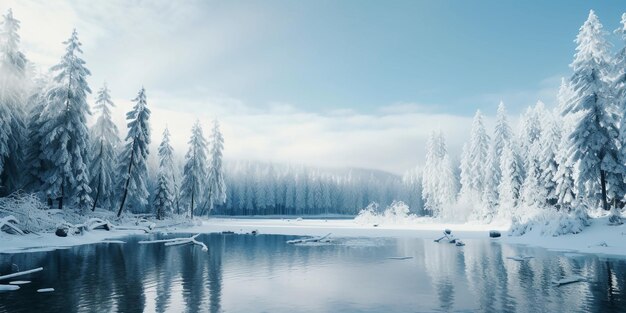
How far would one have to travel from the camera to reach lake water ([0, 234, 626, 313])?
12961 mm

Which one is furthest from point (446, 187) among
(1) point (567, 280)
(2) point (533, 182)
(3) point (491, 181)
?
(1) point (567, 280)

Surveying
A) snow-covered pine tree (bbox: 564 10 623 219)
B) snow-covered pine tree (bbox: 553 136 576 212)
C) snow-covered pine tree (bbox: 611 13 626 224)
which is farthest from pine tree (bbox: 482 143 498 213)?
snow-covered pine tree (bbox: 611 13 626 224)

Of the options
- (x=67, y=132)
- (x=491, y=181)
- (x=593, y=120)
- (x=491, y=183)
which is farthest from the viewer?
(x=491, y=181)

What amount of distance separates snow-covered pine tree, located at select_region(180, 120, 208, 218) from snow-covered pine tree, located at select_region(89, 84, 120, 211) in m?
14.5

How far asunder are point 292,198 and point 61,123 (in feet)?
340

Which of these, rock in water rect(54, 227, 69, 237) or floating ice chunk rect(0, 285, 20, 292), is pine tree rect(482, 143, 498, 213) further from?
floating ice chunk rect(0, 285, 20, 292)

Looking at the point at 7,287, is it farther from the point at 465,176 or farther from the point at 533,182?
Answer: the point at 465,176

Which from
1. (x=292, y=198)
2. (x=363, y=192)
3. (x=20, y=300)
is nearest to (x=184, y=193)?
(x=20, y=300)

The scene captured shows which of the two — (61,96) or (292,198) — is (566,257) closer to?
(61,96)

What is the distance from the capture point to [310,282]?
17312 mm

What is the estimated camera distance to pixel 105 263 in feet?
72.4

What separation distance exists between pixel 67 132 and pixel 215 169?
3331cm

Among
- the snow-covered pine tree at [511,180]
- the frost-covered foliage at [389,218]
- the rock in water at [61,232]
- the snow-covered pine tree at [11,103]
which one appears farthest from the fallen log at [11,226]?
the snow-covered pine tree at [511,180]

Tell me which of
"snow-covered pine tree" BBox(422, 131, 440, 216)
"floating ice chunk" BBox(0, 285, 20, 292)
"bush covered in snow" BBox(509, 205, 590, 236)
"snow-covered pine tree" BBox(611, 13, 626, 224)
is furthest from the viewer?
"snow-covered pine tree" BBox(422, 131, 440, 216)
